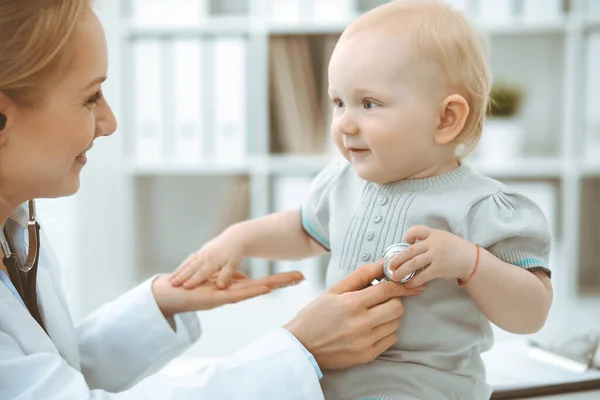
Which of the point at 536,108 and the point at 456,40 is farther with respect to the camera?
the point at 536,108

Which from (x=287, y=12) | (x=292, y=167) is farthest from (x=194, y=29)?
(x=292, y=167)

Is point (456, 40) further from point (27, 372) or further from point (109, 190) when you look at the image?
point (109, 190)

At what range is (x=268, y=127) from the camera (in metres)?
2.68

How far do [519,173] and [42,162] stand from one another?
79.5 inches

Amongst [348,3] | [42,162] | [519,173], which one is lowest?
[519,173]

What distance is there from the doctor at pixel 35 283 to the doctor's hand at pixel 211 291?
0.55 feet

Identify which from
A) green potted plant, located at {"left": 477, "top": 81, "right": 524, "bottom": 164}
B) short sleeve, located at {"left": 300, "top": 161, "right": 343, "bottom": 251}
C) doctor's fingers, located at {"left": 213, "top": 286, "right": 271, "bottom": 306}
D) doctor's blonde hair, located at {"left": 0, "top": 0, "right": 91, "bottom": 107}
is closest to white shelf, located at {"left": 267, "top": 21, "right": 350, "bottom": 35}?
green potted plant, located at {"left": 477, "top": 81, "right": 524, "bottom": 164}

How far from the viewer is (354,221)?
1002 millimetres

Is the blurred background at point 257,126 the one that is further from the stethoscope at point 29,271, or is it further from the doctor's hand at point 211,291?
the stethoscope at point 29,271

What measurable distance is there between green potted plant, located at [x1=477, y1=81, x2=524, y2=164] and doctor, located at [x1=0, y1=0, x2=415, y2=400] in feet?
5.76

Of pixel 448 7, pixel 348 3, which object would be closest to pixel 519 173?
pixel 348 3

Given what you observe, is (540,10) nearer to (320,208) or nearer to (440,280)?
(320,208)

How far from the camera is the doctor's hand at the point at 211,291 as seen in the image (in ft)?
3.54

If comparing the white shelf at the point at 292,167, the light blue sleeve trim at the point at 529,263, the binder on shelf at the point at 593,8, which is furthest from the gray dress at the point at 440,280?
the binder on shelf at the point at 593,8
